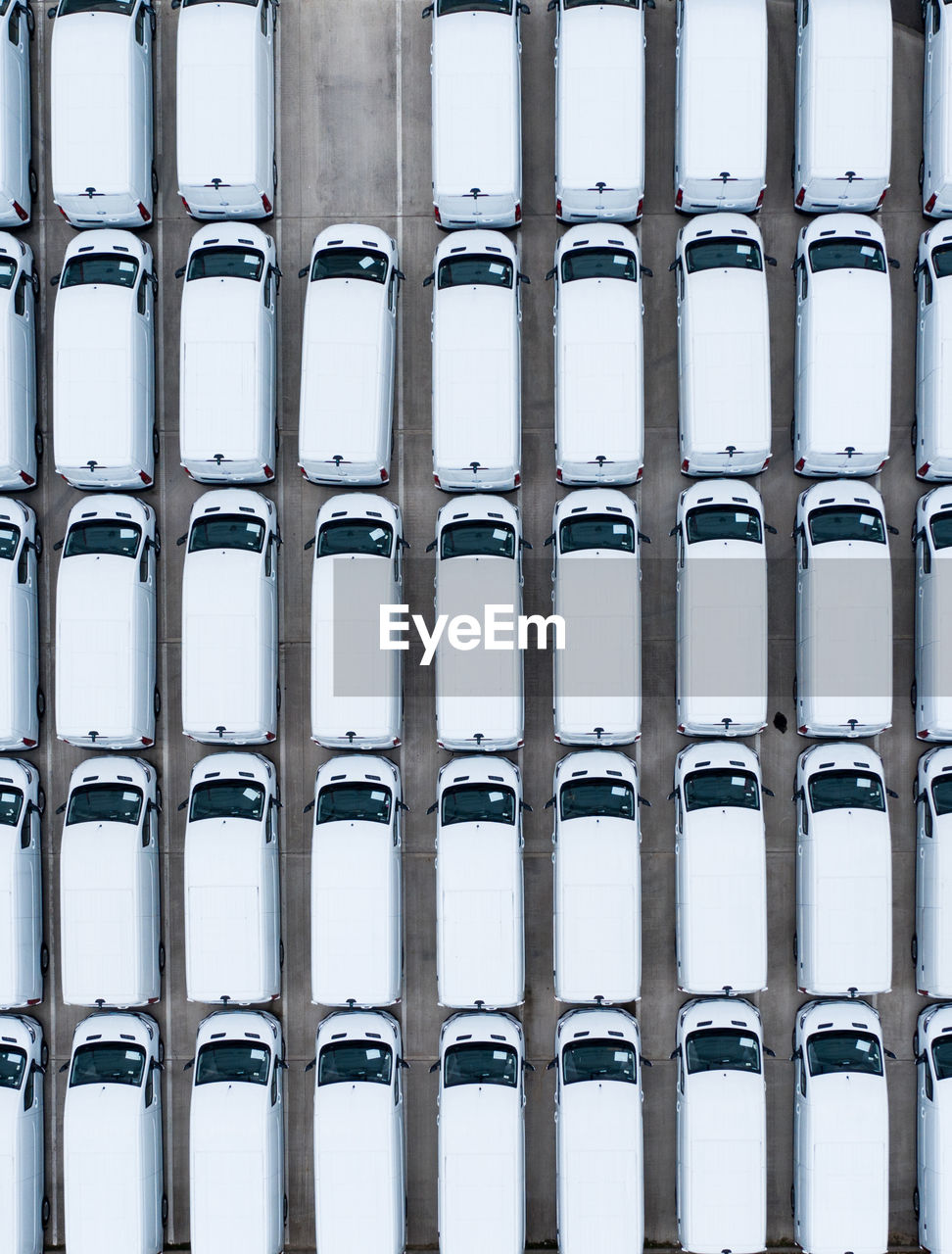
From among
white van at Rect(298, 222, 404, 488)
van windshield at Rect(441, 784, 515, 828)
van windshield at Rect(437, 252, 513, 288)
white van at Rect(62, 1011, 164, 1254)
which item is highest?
van windshield at Rect(437, 252, 513, 288)

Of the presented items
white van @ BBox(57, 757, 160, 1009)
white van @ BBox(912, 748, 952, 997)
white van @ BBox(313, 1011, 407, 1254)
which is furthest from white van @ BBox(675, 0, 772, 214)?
white van @ BBox(313, 1011, 407, 1254)

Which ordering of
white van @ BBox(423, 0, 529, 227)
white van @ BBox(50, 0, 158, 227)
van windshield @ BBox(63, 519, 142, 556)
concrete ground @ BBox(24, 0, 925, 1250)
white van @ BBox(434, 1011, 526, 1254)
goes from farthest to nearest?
concrete ground @ BBox(24, 0, 925, 1250) → van windshield @ BBox(63, 519, 142, 556) → white van @ BBox(50, 0, 158, 227) → white van @ BBox(423, 0, 529, 227) → white van @ BBox(434, 1011, 526, 1254)

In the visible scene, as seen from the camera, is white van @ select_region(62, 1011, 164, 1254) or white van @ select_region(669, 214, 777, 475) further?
white van @ select_region(62, 1011, 164, 1254)

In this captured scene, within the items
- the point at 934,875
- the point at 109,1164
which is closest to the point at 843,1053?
the point at 934,875

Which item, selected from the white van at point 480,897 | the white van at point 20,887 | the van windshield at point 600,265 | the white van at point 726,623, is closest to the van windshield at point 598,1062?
the white van at point 480,897

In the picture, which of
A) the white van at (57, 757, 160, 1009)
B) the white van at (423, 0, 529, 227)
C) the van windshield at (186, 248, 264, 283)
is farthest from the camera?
the van windshield at (186, 248, 264, 283)

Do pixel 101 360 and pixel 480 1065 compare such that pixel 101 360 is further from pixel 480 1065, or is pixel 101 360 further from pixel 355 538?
pixel 480 1065

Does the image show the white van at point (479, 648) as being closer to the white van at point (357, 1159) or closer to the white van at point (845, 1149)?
the white van at point (357, 1159)

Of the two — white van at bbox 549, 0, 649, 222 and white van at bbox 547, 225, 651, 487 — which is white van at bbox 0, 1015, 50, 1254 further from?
white van at bbox 549, 0, 649, 222
